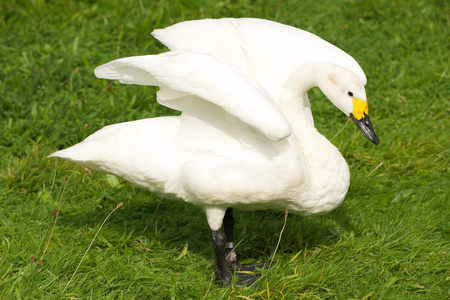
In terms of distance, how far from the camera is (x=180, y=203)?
480 centimetres

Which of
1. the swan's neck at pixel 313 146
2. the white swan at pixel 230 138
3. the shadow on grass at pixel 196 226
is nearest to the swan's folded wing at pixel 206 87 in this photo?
the white swan at pixel 230 138

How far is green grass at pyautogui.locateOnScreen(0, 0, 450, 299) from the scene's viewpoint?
13.0 feet

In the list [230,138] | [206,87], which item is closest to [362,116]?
[230,138]

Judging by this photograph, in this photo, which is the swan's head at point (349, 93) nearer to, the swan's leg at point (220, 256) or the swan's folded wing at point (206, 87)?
the swan's folded wing at point (206, 87)

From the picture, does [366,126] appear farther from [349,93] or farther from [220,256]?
[220,256]

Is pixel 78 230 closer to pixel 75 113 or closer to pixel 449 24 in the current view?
pixel 75 113

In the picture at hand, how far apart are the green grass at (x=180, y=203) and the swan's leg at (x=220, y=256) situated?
7 cm

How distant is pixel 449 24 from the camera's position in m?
6.97

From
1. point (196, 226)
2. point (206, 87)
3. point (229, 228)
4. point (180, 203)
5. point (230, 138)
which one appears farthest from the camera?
point (180, 203)

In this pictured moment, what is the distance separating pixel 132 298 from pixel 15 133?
2.07 m

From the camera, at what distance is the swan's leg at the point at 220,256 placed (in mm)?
4012

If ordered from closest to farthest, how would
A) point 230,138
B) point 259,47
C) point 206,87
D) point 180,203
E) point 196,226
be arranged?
point 206,87, point 230,138, point 259,47, point 196,226, point 180,203

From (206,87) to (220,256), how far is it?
3.59 ft

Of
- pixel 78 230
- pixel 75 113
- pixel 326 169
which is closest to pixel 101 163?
pixel 78 230
